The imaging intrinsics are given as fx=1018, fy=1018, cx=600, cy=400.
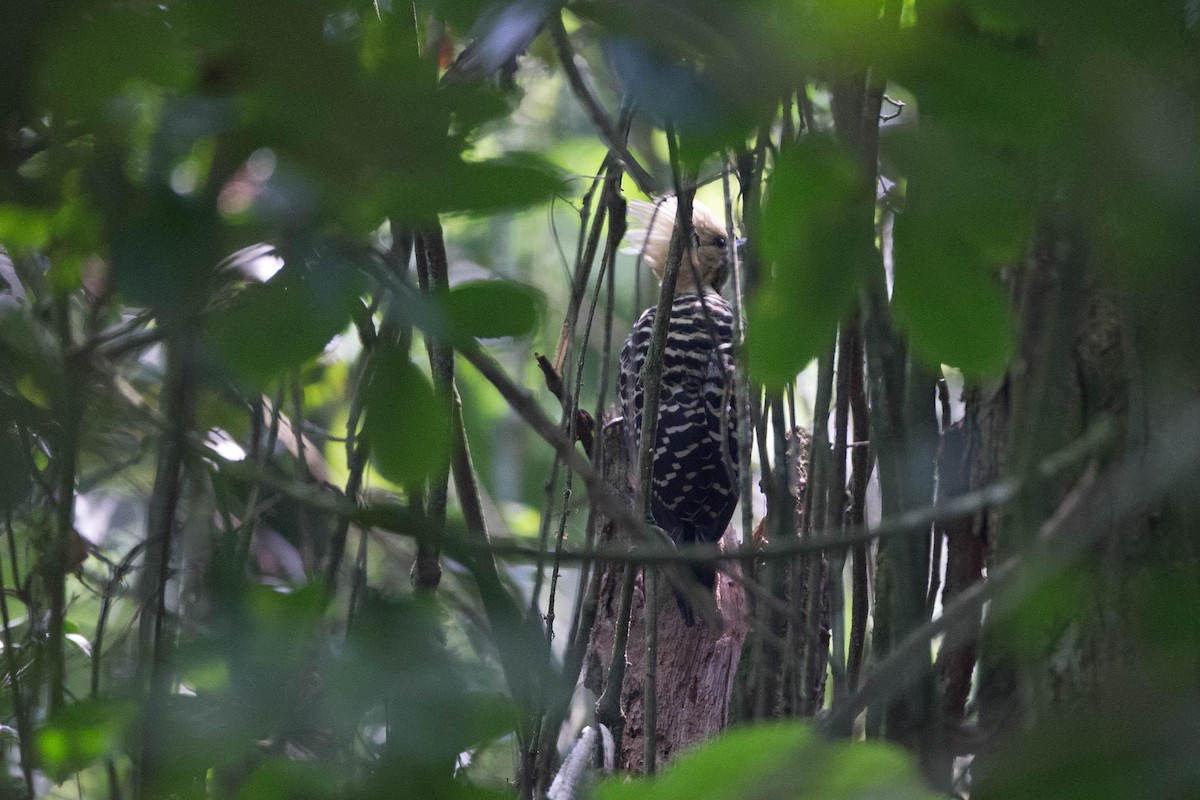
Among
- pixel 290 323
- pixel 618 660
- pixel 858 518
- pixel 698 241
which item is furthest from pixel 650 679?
pixel 698 241

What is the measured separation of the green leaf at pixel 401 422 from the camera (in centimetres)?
52

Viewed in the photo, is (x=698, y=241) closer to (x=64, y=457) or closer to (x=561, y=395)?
(x=561, y=395)

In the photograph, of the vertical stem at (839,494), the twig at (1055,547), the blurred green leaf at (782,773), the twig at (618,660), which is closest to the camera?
the blurred green leaf at (782,773)

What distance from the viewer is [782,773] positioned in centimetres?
38

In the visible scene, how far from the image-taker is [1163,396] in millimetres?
709

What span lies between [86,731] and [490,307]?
0.32 meters

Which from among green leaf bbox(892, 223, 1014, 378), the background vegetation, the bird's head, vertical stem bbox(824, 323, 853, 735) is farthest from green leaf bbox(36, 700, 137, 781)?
the bird's head

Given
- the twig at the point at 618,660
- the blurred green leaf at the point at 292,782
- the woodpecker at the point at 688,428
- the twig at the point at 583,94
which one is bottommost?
the blurred green leaf at the point at 292,782

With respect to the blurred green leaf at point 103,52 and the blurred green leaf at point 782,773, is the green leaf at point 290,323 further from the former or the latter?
the blurred green leaf at point 782,773

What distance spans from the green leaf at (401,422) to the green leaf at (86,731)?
0.63 feet

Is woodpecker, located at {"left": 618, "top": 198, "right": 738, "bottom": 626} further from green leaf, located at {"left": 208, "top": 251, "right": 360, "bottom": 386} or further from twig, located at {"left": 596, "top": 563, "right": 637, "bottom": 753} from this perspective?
green leaf, located at {"left": 208, "top": 251, "right": 360, "bottom": 386}

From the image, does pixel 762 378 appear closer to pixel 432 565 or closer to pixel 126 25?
pixel 126 25

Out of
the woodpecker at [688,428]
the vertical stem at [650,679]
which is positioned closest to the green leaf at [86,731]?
the vertical stem at [650,679]

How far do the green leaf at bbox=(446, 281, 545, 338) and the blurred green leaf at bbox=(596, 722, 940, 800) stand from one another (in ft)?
0.84
